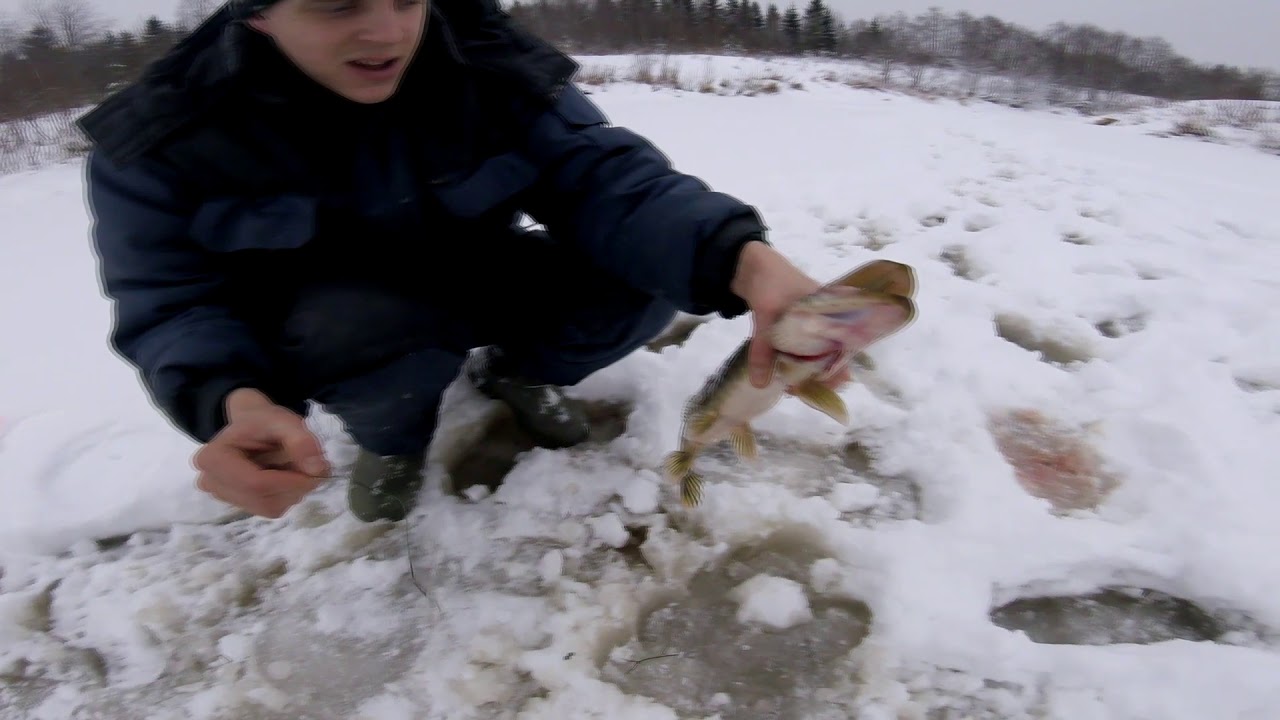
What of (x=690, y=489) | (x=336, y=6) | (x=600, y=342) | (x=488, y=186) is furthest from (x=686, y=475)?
(x=336, y=6)

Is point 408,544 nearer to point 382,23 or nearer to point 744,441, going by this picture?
point 744,441

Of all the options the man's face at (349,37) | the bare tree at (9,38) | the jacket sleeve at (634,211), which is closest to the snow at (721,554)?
the jacket sleeve at (634,211)

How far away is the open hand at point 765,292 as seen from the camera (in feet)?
2.95

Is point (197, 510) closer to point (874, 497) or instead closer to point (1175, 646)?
point (874, 497)

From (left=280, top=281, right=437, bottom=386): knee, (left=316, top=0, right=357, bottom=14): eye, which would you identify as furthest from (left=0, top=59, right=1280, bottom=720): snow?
(left=316, top=0, right=357, bottom=14): eye

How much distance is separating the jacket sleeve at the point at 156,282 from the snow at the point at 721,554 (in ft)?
1.57

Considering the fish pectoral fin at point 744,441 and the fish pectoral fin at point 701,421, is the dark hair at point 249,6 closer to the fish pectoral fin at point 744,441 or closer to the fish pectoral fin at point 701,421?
the fish pectoral fin at point 701,421

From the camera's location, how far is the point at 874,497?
1504 mm

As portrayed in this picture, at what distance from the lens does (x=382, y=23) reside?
1013 mm

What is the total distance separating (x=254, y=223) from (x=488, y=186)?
0.44m

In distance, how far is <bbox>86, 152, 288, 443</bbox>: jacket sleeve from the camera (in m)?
1.10

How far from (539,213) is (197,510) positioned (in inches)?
41.9

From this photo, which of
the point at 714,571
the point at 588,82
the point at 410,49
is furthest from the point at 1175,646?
the point at 588,82

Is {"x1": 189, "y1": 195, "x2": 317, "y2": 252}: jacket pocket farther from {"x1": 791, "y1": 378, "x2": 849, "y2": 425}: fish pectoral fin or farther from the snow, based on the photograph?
{"x1": 791, "y1": 378, "x2": 849, "y2": 425}: fish pectoral fin
